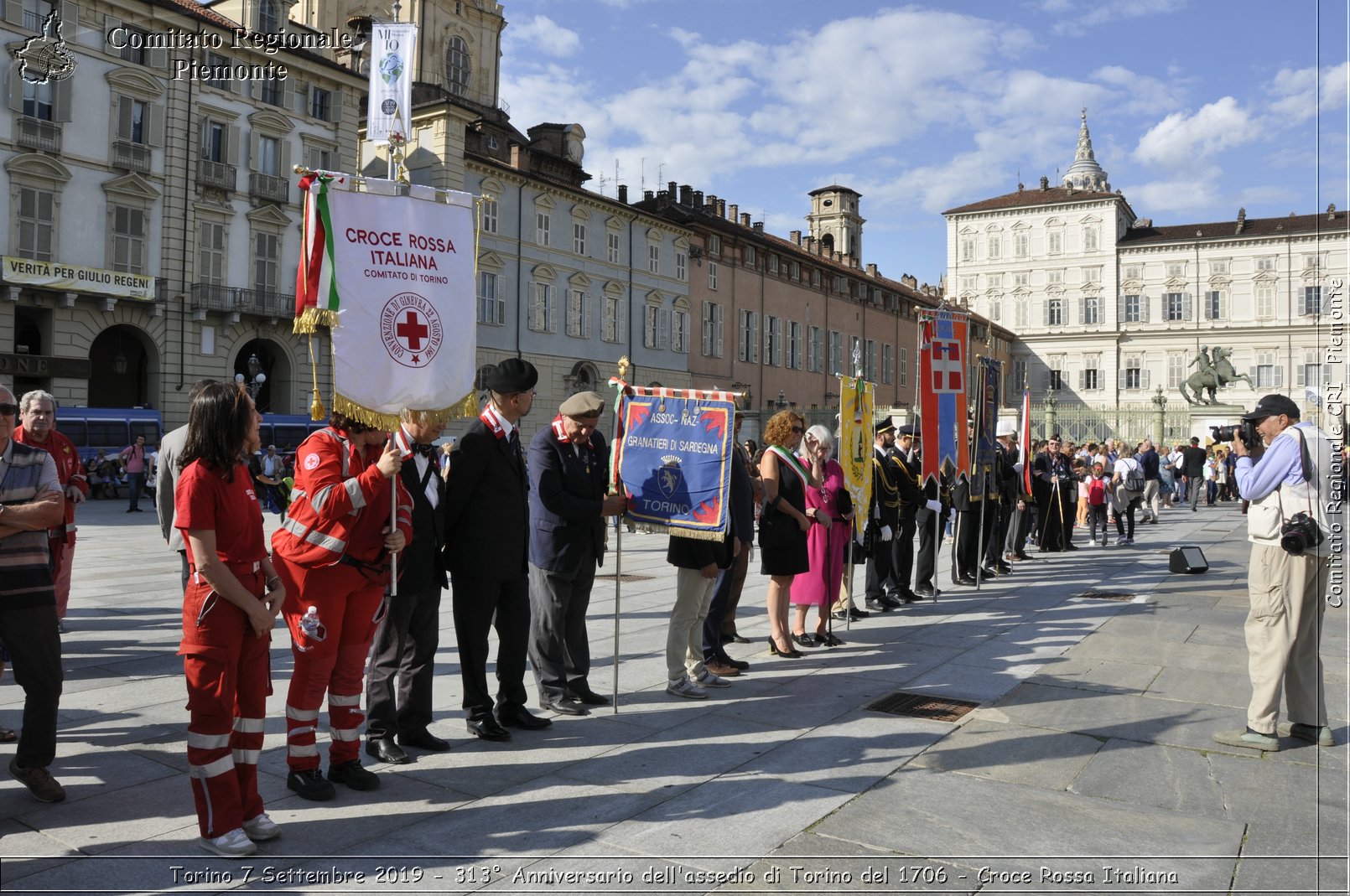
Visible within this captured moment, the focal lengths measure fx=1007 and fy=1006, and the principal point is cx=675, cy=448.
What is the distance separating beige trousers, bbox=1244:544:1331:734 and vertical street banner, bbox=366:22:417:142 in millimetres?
5786

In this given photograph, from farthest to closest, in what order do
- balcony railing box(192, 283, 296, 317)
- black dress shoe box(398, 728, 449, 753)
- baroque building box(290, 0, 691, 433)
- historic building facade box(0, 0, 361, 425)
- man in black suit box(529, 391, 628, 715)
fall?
baroque building box(290, 0, 691, 433)
balcony railing box(192, 283, 296, 317)
historic building facade box(0, 0, 361, 425)
man in black suit box(529, 391, 628, 715)
black dress shoe box(398, 728, 449, 753)

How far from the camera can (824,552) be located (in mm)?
8609

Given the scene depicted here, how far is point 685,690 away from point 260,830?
3.14 metres

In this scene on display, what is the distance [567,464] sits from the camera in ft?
20.1

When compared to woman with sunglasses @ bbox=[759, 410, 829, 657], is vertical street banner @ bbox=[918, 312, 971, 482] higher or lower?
higher

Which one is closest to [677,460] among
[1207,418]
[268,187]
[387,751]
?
[387,751]

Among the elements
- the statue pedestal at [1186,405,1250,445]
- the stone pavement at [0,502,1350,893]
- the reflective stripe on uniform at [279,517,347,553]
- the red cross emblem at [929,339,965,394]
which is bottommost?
the stone pavement at [0,502,1350,893]

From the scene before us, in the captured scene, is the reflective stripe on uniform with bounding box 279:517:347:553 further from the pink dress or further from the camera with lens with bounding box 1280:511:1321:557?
the camera with lens with bounding box 1280:511:1321:557

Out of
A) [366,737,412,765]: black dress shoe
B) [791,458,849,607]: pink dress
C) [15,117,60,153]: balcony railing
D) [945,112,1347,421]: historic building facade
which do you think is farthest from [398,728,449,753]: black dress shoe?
[945,112,1347,421]: historic building facade

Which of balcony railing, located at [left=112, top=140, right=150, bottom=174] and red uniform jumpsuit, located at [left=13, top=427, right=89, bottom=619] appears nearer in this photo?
red uniform jumpsuit, located at [left=13, top=427, right=89, bottom=619]

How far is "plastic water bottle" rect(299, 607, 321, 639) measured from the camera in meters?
4.41

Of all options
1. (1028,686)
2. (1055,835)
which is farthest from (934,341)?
(1055,835)

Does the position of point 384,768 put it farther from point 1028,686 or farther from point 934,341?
point 934,341

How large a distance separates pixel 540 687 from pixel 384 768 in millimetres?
1409
